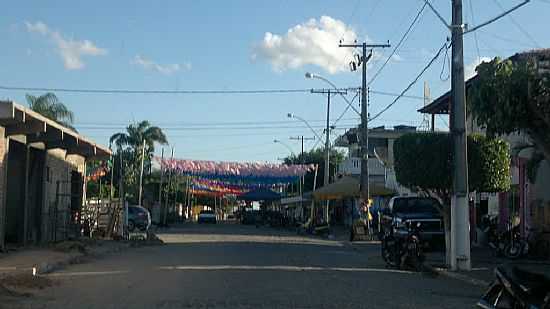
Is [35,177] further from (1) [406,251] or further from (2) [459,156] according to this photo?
(2) [459,156]

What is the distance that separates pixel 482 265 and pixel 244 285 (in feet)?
28.5

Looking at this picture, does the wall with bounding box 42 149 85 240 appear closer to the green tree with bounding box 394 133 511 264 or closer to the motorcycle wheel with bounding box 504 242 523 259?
the green tree with bounding box 394 133 511 264

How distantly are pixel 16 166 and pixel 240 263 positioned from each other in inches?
450

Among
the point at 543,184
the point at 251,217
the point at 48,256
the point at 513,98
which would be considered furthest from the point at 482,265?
the point at 251,217

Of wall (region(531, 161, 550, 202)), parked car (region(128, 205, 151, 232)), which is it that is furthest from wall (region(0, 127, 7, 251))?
parked car (region(128, 205, 151, 232))

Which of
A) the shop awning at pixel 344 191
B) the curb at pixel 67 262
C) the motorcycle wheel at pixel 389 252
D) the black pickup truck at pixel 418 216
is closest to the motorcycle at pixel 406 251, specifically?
the motorcycle wheel at pixel 389 252

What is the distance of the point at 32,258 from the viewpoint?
21.0 metres

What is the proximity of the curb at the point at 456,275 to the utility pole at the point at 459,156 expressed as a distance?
376mm

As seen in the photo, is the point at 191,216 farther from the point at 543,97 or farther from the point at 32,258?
the point at 543,97

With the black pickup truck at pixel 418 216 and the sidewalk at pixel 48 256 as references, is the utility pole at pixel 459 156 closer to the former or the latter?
the black pickup truck at pixel 418 216

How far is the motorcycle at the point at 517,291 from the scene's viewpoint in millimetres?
9070

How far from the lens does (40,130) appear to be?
24.9 metres

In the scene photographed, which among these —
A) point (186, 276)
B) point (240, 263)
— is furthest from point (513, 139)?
point (186, 276)

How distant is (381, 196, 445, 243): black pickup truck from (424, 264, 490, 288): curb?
13.8 ft
